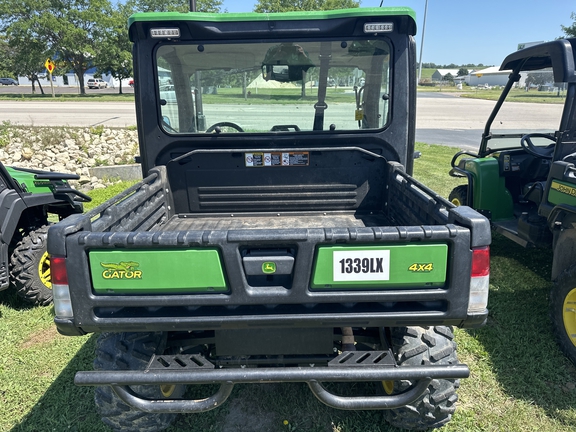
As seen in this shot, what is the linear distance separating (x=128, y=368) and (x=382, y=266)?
1473mm

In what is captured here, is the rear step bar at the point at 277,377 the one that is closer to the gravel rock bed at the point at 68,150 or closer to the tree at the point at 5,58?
the gravel rock bed at the point at 68,150

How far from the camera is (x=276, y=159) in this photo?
3492 millimetres

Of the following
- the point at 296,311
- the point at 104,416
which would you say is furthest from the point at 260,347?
the point at 104,416

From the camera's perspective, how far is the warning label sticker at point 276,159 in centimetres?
348

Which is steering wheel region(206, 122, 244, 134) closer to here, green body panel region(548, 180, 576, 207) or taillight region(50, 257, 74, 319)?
taillight region(50, 257, 74, 319)

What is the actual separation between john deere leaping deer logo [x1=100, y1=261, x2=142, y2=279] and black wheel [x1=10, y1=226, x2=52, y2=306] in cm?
253

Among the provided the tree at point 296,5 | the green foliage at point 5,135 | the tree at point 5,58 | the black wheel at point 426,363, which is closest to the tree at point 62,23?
the tree at point 5,58

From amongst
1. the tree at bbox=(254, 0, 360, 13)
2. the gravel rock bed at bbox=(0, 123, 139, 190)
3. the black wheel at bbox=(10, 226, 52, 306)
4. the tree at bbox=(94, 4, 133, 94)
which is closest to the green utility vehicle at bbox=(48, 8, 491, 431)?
the black wheel at bbox=(10, 226, 52, 306)

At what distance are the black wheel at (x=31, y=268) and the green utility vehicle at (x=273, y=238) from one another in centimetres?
151

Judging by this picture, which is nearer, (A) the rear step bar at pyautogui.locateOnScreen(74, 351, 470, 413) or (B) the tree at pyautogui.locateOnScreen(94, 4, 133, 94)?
(A) the rear step bar at pyautogui.locateOnScreen(74, 351, 470, 413)

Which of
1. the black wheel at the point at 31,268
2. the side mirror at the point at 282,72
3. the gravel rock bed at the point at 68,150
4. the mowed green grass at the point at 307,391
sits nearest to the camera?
the mowed green grass at the point at 307,391

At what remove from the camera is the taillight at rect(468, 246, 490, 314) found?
1977 millimetres

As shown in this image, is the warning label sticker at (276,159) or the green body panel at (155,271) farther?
the warning label sticker at (276,159)

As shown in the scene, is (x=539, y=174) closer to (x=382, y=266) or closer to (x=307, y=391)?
(x=307, y=391)
